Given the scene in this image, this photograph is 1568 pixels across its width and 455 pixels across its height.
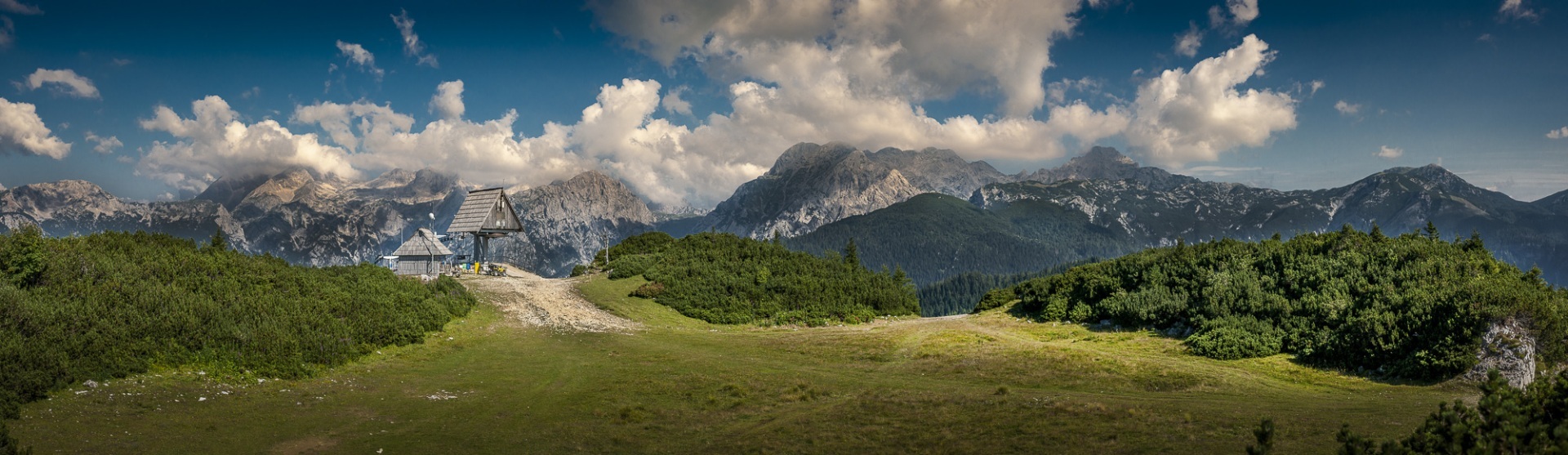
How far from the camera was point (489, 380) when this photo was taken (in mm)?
25688

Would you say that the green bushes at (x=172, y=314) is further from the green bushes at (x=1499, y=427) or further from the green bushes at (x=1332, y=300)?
the green bushes at (x=1332, y=300)

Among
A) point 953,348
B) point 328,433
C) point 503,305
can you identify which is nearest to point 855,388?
point 953,348

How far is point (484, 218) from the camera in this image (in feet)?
189

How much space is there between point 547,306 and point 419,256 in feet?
72.5

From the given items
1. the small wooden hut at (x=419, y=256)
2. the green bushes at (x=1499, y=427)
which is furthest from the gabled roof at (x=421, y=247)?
the green bushes at (x=1499, y=427)

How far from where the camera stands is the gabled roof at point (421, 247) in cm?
5834

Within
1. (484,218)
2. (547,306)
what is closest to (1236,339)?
(547,306)

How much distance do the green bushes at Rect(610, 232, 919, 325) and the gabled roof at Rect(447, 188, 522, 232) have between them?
32.5 feet

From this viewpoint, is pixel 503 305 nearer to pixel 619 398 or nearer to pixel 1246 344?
pixel 619 398

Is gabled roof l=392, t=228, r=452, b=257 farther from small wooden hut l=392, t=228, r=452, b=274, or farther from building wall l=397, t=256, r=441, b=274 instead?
building wall l=397, t=256, r=441, b=274

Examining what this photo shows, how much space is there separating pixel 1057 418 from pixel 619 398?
43.8 ft

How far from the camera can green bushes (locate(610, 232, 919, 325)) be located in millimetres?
46938

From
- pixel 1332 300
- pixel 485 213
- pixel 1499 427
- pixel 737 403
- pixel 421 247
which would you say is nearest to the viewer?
pixel 1499 427

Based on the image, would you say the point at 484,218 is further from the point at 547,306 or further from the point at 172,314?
the point at 172,314
